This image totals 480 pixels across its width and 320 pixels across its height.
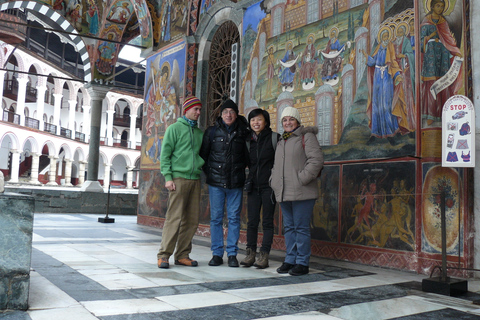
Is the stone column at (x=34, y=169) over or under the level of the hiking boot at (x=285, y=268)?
over

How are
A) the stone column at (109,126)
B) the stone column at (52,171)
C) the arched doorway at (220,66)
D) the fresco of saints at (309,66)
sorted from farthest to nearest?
the stone column at (109,126)
the stone column at (52,171)
the arched doorway at (220,66)
the fresco of saints at (309,66)

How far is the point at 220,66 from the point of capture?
816 cm

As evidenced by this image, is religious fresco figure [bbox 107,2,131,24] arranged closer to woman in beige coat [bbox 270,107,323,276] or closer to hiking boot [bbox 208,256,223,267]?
woman in beige coat [bbox 270,107,323,276]

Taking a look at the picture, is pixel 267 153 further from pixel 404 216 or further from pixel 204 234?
pixel 204 234

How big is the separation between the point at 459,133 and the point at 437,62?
1041 mm

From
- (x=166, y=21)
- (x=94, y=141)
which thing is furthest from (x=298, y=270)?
(x=94, y=141)

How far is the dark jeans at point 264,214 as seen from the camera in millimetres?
4379

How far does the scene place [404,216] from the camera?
4.58 m

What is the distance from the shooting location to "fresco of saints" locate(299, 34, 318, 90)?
5.78 metres

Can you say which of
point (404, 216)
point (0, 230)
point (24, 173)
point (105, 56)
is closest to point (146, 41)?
point (105, 56)

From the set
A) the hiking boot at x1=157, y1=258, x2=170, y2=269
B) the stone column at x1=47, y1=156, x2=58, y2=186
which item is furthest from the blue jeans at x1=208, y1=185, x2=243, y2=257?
the stone column at x1=47, y1=156, x2=58, y2=186

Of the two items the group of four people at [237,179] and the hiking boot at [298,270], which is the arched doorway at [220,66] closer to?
the group of four people at [237,179]

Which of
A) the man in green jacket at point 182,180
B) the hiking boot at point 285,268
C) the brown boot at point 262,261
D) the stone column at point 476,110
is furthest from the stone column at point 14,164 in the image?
the stone column at point 476,110

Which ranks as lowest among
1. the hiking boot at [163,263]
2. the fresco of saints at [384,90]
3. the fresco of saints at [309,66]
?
the hiking boot at [163,263]
